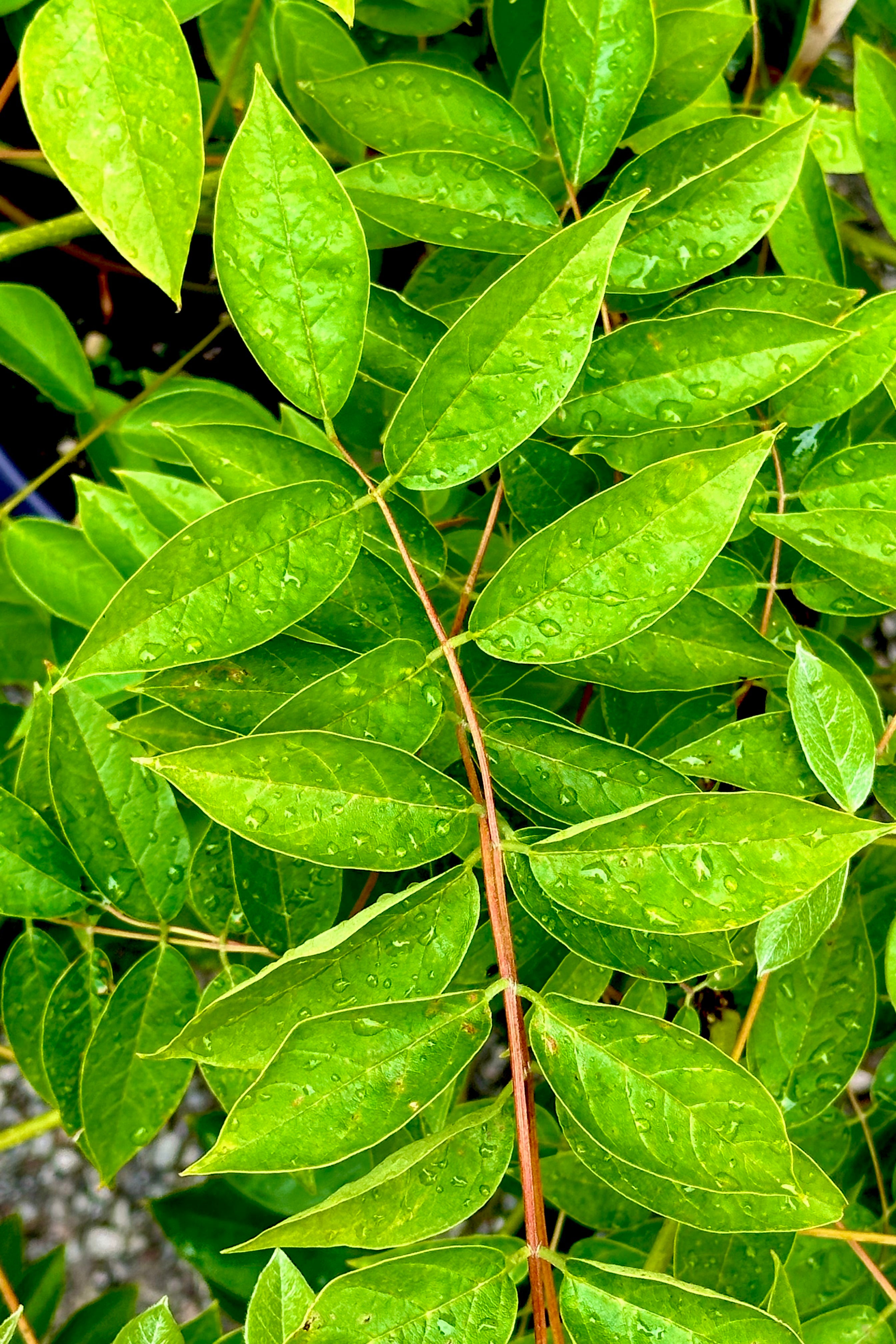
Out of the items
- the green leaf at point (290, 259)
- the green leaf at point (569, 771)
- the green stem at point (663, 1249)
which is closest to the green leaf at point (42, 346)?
the green leaf at point (290, 259)

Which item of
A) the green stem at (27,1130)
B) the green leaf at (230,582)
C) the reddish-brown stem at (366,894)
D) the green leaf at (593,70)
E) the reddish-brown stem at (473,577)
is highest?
the green leaf at (593,70)

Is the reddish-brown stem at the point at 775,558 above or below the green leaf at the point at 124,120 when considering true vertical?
below

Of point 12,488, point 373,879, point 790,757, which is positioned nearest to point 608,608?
point 790,757

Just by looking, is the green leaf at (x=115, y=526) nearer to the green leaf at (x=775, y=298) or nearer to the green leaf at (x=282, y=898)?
the green leaf at (x=282, y=898)

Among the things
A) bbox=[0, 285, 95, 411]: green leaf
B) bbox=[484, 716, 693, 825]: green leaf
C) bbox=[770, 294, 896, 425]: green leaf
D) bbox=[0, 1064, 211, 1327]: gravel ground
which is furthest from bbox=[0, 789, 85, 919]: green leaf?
bbox=[0, 1064, 211, 1327]: gravel ground

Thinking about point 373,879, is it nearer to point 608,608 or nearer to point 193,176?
point 608,608

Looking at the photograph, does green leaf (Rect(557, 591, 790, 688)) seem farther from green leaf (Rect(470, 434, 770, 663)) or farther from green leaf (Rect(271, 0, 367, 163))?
green leaf (Rect(271, 0, 367, 163))

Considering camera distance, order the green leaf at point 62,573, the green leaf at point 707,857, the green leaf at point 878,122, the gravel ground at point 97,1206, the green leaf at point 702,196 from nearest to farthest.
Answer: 1. the green leaf at point 707,857
2. the green leaf at point 702,196
3. the green leaf at point 878,122
4. the green leaf at point 62,573
5. the gravel ground at point 97,1206
